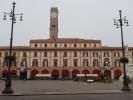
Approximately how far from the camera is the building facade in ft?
310

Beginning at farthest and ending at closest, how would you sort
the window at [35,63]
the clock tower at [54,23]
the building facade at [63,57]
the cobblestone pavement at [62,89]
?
1. the clock tower at [54,23]
2. the window at [35,63]
3. the building facade at [63,57]
4. the cobblestone pavement at [62,89]

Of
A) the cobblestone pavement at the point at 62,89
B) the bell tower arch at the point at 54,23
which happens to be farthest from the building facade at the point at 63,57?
the cobblestone pavement at the point at 62,89

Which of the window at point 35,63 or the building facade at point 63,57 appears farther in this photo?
the window at point 35,63

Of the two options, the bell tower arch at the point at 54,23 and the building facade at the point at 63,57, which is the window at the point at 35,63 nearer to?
the building facade at the point at 63,57

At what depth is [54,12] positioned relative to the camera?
113m

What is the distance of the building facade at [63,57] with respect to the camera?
94.6 metres

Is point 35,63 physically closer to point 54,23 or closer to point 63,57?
point 63,57

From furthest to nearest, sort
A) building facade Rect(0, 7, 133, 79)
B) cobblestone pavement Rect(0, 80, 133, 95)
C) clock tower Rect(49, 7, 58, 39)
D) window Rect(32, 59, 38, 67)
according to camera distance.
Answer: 1. clock tower Rect(49, 7, 58, 39)
2. window Rect(32, 59, 38, 67)
3. building facade Rect(0, 7, 133, 79)
4. cobblestone pavement Rect(0, 80, 133, 95)

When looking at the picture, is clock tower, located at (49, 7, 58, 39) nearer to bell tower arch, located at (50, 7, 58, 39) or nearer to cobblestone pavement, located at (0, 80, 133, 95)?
bell tower arch, located at (50, 7, 58, 39)

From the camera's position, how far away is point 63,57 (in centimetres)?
9569

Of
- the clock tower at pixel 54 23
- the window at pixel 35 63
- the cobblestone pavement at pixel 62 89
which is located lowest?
the cobblestone pavement at pixel 62 89

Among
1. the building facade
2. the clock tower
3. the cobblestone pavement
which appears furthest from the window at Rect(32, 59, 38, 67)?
the cobblestone pavement

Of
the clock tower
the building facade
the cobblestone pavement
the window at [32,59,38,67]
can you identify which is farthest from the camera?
the clock tower

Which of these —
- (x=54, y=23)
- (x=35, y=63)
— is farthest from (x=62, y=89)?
(x=54, y=23)
